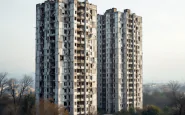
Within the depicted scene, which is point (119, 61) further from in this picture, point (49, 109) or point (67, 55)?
point (49, 109)

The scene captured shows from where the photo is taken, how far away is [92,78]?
5675 cm

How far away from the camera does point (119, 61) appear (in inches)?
2808

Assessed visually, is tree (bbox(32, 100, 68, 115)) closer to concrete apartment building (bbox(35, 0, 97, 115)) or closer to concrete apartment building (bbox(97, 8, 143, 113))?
concrete apartment building (bbox(35, 0, 97, 115))

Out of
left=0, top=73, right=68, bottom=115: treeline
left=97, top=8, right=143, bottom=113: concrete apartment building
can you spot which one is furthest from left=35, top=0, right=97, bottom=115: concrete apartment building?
left=97, top=8, right=143, bottom=113: concrete apartment building

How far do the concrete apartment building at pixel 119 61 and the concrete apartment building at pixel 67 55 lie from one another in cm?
1567

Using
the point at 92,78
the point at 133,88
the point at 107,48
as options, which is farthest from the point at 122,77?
the point at 92,78

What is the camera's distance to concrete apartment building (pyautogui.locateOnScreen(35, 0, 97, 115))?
171 feet

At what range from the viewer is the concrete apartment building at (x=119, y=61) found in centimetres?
7088

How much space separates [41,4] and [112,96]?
119 feet

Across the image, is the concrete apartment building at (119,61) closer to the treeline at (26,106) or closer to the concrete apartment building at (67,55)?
the concrete apartment building at (67,55)

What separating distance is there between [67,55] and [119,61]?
23576 millimetres

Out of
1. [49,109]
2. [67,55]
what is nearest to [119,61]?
[67,55]

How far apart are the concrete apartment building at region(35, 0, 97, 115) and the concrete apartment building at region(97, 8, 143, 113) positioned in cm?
1567

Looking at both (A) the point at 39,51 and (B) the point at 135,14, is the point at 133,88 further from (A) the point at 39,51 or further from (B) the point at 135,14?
(A) the point at 39,51
